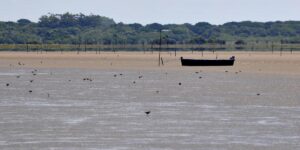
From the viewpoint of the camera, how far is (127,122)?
25.4 metres

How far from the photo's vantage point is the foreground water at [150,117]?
70.2ft

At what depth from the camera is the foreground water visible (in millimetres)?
21391

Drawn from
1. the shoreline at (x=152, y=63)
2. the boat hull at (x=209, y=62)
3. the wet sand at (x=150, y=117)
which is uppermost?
the wet sand at (x=150, y=117)

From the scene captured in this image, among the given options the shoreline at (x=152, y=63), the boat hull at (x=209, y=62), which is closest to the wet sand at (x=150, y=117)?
the shoreline at (x=152, y=63)

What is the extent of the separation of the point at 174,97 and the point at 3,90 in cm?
896

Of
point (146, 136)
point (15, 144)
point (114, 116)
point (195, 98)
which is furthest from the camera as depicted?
point (195, 98)

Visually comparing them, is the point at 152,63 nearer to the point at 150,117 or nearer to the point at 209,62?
the point at 209,62

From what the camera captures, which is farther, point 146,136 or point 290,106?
point 290,106

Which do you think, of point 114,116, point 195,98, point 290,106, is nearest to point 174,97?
point 195,98

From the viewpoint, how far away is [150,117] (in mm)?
26844

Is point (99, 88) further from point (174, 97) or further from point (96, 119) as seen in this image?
point (96, 119)

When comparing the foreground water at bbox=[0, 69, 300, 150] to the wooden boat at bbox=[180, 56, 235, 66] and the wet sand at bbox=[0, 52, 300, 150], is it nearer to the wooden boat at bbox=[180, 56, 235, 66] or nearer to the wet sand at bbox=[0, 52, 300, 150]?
the wet sand at bbox=[0, 52, 300, 150]

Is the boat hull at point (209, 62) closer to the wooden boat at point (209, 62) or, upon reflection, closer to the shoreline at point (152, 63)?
the wooden boat at point (209, 62)

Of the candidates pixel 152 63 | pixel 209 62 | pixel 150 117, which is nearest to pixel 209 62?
pixel 209 62
